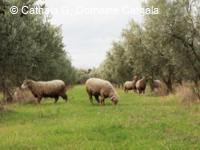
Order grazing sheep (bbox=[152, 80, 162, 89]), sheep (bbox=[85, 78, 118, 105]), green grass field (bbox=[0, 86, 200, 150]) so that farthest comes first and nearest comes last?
grazing sheep (bbox=[152, 80, 162, 89]) → sheep (bbox=[85, 78, 118, 105]) → green grass field (bbox=[0, 86, 200, 150])

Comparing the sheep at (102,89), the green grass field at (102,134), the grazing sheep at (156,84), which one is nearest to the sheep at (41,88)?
the sheep at (102,89)

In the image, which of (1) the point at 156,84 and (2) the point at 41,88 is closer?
(2) the point at 41,88

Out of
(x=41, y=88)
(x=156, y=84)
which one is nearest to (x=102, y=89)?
(x=41, y=88)

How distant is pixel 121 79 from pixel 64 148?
70950 millimetres

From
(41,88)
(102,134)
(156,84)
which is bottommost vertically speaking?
(102,134)

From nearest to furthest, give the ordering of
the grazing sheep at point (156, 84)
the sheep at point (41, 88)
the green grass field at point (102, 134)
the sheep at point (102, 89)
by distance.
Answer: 1. the green grass field at point (102, 134)
2. the sheep at point (102, 89)
3. the sheep at point (41, 88)
4. the grazing sheep at point (156, 84)

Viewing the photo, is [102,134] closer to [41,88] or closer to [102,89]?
[102,89]

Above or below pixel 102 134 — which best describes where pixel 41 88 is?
above

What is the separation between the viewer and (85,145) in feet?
45.3

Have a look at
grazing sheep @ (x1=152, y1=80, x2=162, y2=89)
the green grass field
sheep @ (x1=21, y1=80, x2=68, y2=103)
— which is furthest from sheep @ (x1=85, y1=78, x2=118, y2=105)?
grazing sheep @ (x1=152, y1=80, x2=162, y2=89)

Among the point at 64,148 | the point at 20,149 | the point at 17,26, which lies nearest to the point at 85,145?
the point at 64,148

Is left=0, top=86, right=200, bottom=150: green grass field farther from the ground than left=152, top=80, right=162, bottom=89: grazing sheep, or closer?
closer

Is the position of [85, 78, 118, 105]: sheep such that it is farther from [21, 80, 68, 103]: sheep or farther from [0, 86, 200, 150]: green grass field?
[0, 86, 200, 150]: green grass field

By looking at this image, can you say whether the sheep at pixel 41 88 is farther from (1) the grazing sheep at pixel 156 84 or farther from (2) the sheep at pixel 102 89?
(1) the grazing sheep at pixel 156 84
